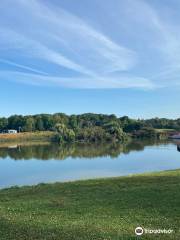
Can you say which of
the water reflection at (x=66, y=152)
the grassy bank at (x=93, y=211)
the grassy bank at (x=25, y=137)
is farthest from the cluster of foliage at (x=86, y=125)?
the grassy bank at (x=93, y=211)

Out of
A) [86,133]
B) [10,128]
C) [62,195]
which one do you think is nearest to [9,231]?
[62,195]

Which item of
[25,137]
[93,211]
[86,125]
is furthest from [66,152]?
[86,125]

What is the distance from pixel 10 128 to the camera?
449 ft

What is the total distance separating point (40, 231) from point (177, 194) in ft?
19.3

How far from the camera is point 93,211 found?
1097 centimetres

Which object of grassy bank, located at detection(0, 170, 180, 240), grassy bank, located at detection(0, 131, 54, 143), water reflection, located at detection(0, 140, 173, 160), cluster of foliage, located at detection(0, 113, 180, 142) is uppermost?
cluster of foliage, located at detection(0, 113, 180, 142)

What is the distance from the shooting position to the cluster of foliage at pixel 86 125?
9225cm

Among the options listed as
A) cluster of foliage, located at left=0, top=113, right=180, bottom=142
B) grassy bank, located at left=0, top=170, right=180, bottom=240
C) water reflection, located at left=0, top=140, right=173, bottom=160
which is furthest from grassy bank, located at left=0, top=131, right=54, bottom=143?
grassy bank, located at left=0, top=170, right=180, bottom=240

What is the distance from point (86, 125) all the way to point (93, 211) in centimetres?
11317

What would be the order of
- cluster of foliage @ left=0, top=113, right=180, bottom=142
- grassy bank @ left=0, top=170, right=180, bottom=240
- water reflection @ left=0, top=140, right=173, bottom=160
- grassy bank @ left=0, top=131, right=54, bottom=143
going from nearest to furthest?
grassy bank @ left=0, top=170, right=180, bottom=240, water reflection @ left=0, top=140, right=173, bottom=160, cluster of foliage @ left=0, top=113, right=180, bottom=142, grassy bank @ left=0, top=131, right=54, bottom=143

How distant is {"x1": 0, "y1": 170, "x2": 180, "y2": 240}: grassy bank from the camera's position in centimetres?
842

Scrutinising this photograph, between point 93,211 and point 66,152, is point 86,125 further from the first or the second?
point 93,211

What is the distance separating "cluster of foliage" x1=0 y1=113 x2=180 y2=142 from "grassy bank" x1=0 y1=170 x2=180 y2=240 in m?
73.2

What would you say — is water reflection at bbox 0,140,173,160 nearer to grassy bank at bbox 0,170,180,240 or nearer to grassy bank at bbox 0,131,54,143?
grassy bank at bbox 0,170,180,240
